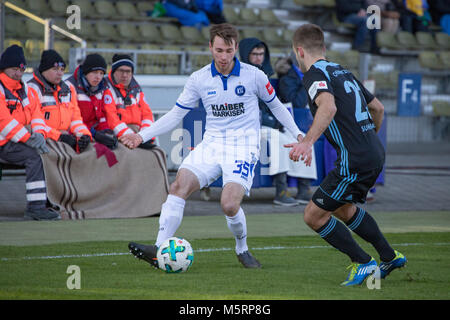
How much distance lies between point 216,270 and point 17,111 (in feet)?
13.6

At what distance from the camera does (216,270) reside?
6.80 metres

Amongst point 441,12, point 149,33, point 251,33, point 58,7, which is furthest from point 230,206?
point 441,12

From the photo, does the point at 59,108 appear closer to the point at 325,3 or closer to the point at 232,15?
the point at 232,15

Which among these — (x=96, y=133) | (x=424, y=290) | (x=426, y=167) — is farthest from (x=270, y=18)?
(x=424, y=290)

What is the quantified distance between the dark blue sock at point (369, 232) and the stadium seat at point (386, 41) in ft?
54.1

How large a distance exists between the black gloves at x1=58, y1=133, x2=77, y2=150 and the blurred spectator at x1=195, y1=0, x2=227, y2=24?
10.2 meters

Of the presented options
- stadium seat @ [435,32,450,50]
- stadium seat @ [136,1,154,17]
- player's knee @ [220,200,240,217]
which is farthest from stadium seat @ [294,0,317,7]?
player's knee @ [220,200,240,217]

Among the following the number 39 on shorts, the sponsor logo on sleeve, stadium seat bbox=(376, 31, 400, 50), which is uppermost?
stadium seat bbox=(376, 31, 400, 50)

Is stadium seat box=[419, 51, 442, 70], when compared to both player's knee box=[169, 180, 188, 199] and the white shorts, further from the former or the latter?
player's knee box=[169, 180, 188, 199]

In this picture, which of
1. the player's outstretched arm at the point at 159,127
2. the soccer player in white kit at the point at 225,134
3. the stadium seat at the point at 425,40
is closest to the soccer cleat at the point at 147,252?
the soccer player in white kit at the point at 225,134

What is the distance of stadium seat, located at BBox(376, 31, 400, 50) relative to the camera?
22.0 meters

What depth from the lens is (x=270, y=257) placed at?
7.60m

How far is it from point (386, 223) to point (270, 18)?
41.7ft
